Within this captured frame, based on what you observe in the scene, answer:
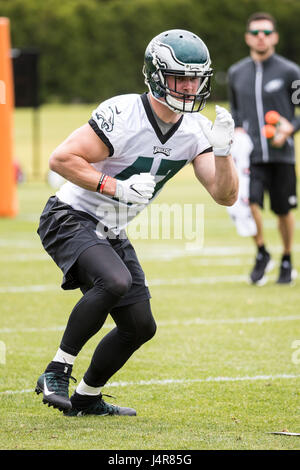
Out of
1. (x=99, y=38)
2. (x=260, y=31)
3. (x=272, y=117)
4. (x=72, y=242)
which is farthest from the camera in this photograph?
(x=99, y=38)

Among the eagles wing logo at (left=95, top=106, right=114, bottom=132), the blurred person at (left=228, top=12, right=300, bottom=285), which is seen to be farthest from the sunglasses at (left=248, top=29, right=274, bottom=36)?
the eagles wing logo at (left=95, top=106, right=114, bottom=132)

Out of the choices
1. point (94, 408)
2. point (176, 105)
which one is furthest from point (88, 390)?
point (176, 105)

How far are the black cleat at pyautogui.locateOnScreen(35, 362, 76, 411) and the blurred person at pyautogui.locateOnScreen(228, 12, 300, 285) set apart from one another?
4.57 metres

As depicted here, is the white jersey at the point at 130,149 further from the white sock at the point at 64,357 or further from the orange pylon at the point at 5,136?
the orange pylon at the point at 5,136

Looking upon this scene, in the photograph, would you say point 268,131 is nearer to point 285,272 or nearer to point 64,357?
point 285,272

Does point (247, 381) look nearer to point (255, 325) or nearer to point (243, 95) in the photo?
point (255, 325)

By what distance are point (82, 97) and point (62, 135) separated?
538 cm

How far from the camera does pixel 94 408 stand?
4.71 metres

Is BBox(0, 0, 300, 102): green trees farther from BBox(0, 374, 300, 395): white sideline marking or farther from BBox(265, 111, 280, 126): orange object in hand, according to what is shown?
BBox(0, 374, 300, 395): white sideline marking

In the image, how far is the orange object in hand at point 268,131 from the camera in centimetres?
879

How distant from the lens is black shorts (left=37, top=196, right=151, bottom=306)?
4.48 metres

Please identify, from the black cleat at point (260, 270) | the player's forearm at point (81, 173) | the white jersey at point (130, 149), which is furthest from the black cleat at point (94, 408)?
the black cleat at point (260, 270)

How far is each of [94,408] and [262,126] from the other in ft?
15.9
